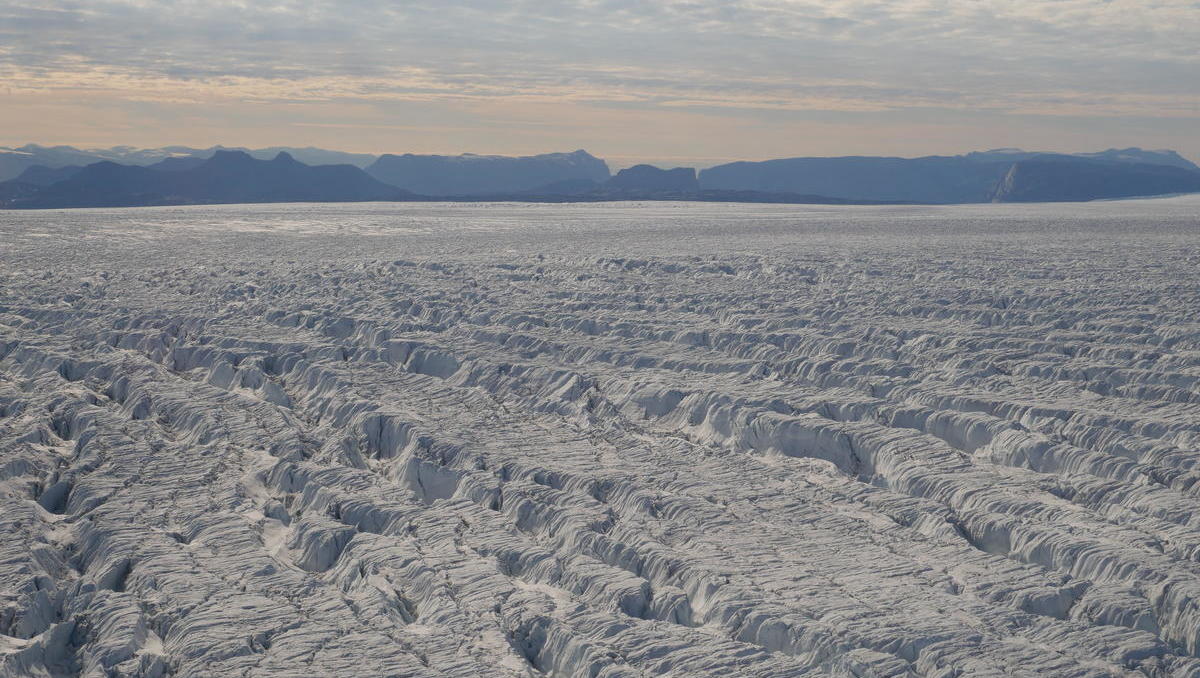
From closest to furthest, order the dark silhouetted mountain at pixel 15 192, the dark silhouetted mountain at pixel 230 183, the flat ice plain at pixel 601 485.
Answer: the flat ice plain at pixel 601 485 → the dark silhouetted mountain at pixel 15 192 → the dark silhouetted mountain at pixel 230 183

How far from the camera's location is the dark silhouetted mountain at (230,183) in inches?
4053

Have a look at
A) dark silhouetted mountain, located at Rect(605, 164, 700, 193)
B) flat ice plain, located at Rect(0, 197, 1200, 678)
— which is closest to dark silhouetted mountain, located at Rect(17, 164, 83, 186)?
dark silhouetted mountain, located at Rect(605, 164, 700, 193)

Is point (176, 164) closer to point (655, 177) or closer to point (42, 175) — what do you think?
point (42, 175)

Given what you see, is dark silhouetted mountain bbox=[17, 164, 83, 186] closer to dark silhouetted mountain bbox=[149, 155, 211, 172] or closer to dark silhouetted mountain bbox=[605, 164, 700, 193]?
dark silhouetted mountain bbox=[149, 155, 211, 172]

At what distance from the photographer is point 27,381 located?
426 inches

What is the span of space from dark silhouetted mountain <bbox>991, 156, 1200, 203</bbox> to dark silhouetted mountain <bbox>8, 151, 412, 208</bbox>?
9029 centimetres

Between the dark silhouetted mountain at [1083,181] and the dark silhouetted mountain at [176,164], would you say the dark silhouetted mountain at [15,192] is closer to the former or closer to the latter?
the dark silhouetted mountain at [176,164]

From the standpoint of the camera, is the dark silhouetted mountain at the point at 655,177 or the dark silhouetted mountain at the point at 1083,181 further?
the dark silhouetted mountain at the point at 655,177

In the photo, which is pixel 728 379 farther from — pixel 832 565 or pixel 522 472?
pixel 832 565

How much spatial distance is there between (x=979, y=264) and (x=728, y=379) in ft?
42.8

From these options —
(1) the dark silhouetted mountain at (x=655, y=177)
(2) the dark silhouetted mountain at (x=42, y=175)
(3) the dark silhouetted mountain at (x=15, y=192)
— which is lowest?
(3) the dark silhouetted mountain at (x=15, y=192)

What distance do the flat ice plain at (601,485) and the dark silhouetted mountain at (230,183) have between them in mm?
94189

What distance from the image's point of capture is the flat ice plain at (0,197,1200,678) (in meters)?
5.48

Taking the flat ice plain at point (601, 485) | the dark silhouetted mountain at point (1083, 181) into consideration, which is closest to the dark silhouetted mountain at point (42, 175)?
the dark silhouetted mountain at point (1083, 181)
